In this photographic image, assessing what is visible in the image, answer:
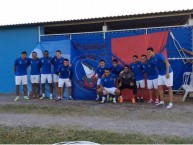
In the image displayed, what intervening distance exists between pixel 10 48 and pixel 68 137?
9017 mm

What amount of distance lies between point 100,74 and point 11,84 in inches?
208

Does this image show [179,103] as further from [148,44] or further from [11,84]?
[11,84]

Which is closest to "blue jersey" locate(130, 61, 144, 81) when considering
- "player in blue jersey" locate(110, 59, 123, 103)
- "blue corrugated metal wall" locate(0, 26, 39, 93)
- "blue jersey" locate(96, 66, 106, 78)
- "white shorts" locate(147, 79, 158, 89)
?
"white shorts" locate(147, 79, 158, 89)

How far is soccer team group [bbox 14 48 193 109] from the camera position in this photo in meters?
10.8

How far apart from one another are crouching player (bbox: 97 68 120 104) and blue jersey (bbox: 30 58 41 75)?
8.63ft

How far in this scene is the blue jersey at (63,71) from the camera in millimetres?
12330

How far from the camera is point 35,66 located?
42.3 ft

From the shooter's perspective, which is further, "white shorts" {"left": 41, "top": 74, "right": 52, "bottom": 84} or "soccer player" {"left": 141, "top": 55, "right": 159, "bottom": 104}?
"white shorts" {"left": 41, "top": 74, "right": 52, "bottom": 84}

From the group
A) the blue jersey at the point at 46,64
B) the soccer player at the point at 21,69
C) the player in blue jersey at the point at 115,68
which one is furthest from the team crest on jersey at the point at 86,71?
the soccer player at the point at 21,69

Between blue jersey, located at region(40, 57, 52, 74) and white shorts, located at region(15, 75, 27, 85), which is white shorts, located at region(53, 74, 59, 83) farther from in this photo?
white shorts, located at region(15, 75, 27, 85)

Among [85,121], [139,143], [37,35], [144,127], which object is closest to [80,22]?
[37,35]

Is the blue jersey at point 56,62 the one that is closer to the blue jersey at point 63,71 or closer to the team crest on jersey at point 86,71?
the blue jersey at point 63,71

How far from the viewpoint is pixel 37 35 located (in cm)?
Answer: 1494

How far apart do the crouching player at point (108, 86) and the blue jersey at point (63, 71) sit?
1359mm
